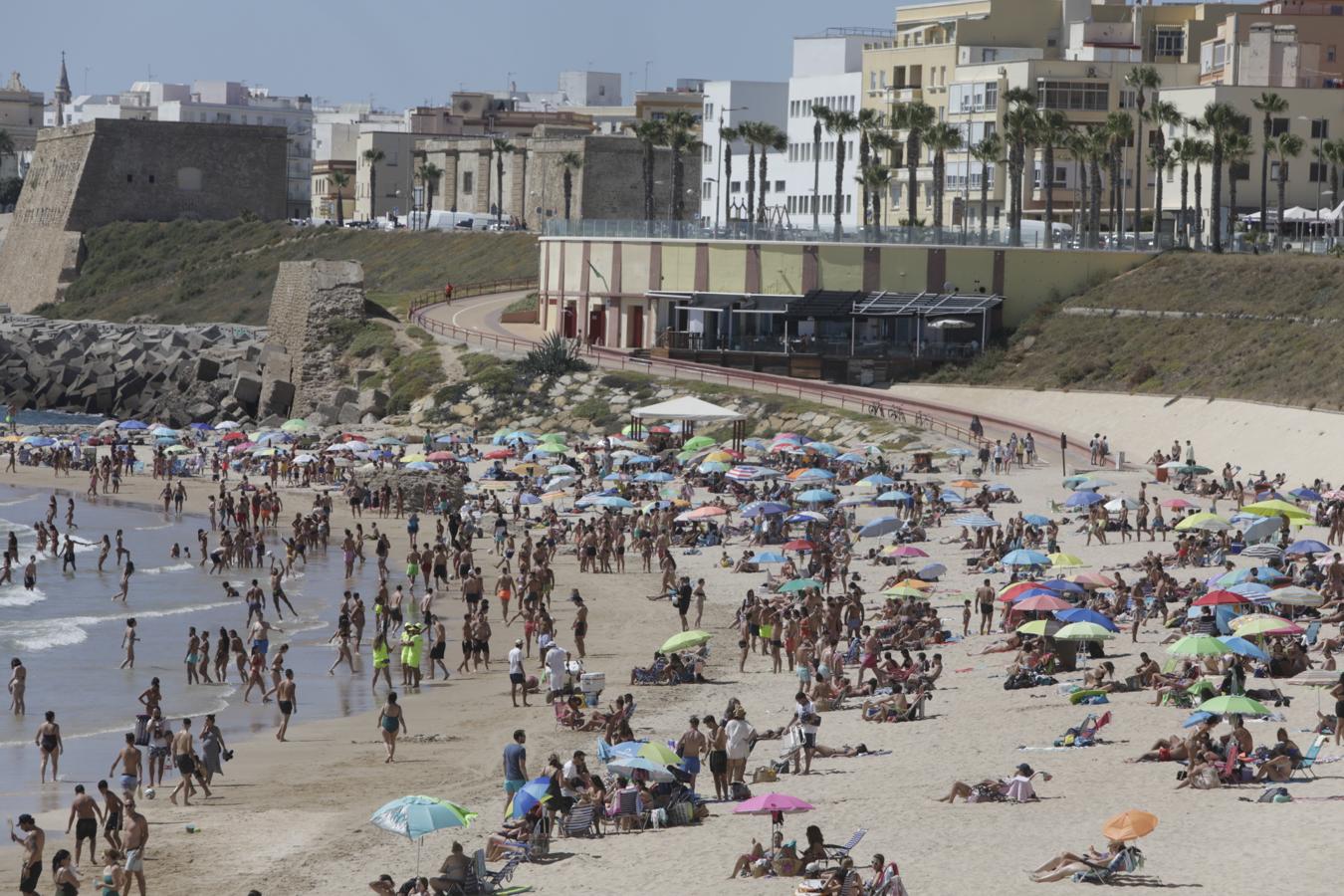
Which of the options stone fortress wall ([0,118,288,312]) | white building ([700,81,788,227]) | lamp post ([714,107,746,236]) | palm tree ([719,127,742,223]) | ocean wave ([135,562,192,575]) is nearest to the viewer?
ocean wave ([135,562,192,575])

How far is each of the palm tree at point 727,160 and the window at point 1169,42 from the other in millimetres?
18355

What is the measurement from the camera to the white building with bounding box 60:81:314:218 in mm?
150875

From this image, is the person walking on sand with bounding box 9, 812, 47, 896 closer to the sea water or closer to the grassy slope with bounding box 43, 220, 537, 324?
the sea water

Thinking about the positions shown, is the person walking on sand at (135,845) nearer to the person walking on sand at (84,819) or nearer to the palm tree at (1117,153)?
the person walking on sand at (84,819)

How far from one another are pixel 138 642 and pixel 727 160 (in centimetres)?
6206

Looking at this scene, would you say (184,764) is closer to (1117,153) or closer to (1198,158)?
(1198,158)

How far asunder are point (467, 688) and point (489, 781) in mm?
6208

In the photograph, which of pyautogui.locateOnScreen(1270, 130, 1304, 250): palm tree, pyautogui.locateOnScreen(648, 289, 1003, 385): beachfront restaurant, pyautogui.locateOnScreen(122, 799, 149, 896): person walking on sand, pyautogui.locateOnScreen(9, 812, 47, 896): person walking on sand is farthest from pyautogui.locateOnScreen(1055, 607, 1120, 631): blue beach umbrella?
pyautogui.locateOnScreen(1270, 130, 1304, 250): palm tree

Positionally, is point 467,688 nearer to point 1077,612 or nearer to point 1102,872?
point 1077,612

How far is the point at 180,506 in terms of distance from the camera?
159 ft

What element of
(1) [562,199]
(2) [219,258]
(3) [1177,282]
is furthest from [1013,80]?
(2) [219,258]

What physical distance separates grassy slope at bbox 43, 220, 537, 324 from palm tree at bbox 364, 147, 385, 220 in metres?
12.1

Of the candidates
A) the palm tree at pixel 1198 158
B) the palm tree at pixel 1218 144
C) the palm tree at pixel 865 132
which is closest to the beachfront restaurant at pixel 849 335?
the palm tree at pixel 1218 144

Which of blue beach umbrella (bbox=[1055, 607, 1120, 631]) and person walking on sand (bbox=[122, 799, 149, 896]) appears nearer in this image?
person walking on sand (bbox=[122, 799, 149, 896])
